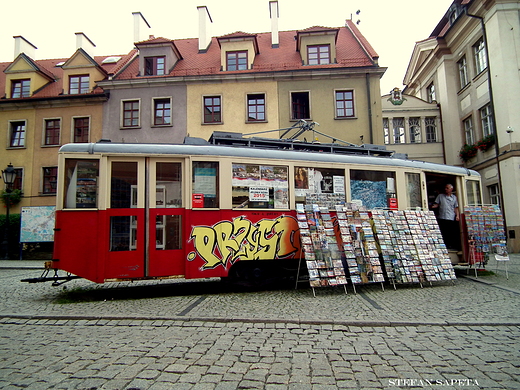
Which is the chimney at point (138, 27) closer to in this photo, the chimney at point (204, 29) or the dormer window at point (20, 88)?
the chimney at point (204, 29)

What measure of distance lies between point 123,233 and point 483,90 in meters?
20.0

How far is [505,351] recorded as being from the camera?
4062mm

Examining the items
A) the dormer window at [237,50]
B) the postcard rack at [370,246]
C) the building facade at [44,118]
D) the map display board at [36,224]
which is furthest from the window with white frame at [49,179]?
the postcard rack at [370,246]

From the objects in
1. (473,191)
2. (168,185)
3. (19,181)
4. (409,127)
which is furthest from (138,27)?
(473,191)

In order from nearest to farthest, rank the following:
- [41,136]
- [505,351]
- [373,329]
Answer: [505,351], [373,329], [41,136]

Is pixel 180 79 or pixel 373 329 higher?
pixel 180 79

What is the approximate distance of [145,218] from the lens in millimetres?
7082

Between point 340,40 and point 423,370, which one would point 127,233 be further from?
point 340,40

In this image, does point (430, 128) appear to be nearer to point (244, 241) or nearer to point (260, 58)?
point (260, 58)

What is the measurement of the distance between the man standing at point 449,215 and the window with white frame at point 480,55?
13.4 metres

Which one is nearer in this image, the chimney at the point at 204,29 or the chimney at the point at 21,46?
the chimney at the point at 204,29

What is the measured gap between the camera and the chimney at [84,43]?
24047mm

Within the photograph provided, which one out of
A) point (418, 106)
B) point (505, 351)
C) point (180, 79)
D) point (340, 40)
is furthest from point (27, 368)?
point (418, 106)

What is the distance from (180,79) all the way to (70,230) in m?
15.1
